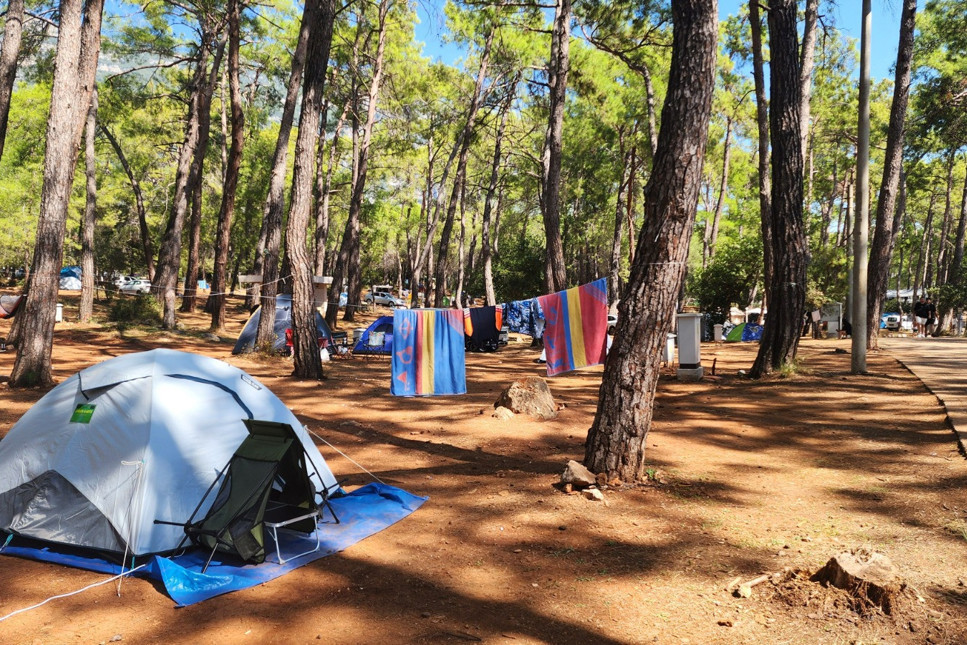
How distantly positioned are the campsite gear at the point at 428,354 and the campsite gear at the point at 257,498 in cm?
451

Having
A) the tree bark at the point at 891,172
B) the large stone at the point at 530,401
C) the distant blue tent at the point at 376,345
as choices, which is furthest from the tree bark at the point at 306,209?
the tree bark at the point at 891,172

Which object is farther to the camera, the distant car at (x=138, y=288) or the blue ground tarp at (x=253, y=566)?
the distant car at (x=138, y=288)

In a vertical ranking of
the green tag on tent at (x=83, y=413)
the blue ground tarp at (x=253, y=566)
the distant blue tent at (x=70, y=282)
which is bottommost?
the blue ground tarp at (x=253, y=566)

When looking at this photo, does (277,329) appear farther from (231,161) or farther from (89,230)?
(89,230)

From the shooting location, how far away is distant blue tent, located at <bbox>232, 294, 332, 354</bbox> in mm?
15422

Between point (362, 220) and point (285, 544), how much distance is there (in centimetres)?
3089

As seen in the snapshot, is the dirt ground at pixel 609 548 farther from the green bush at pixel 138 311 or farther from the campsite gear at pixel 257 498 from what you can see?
the green bush at pixel 138 311

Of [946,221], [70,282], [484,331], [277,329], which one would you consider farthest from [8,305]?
[946,221]

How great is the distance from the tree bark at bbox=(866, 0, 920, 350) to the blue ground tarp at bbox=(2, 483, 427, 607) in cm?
1270

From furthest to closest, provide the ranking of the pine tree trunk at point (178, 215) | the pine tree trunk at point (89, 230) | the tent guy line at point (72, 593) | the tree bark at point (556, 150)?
the pine tree trunk at point (89, 230), the pine tree trunk at point (178, 215), the tree bark at point (556, 150), the tent guy line at point (72, 593)

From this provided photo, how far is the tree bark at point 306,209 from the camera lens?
38.9 feet

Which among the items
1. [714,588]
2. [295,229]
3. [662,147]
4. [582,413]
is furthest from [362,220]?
[714,588]

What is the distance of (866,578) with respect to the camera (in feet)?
11.8

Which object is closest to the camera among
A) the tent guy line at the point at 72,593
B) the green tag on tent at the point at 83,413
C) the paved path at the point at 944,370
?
the tent guy line at the point at 72,593
